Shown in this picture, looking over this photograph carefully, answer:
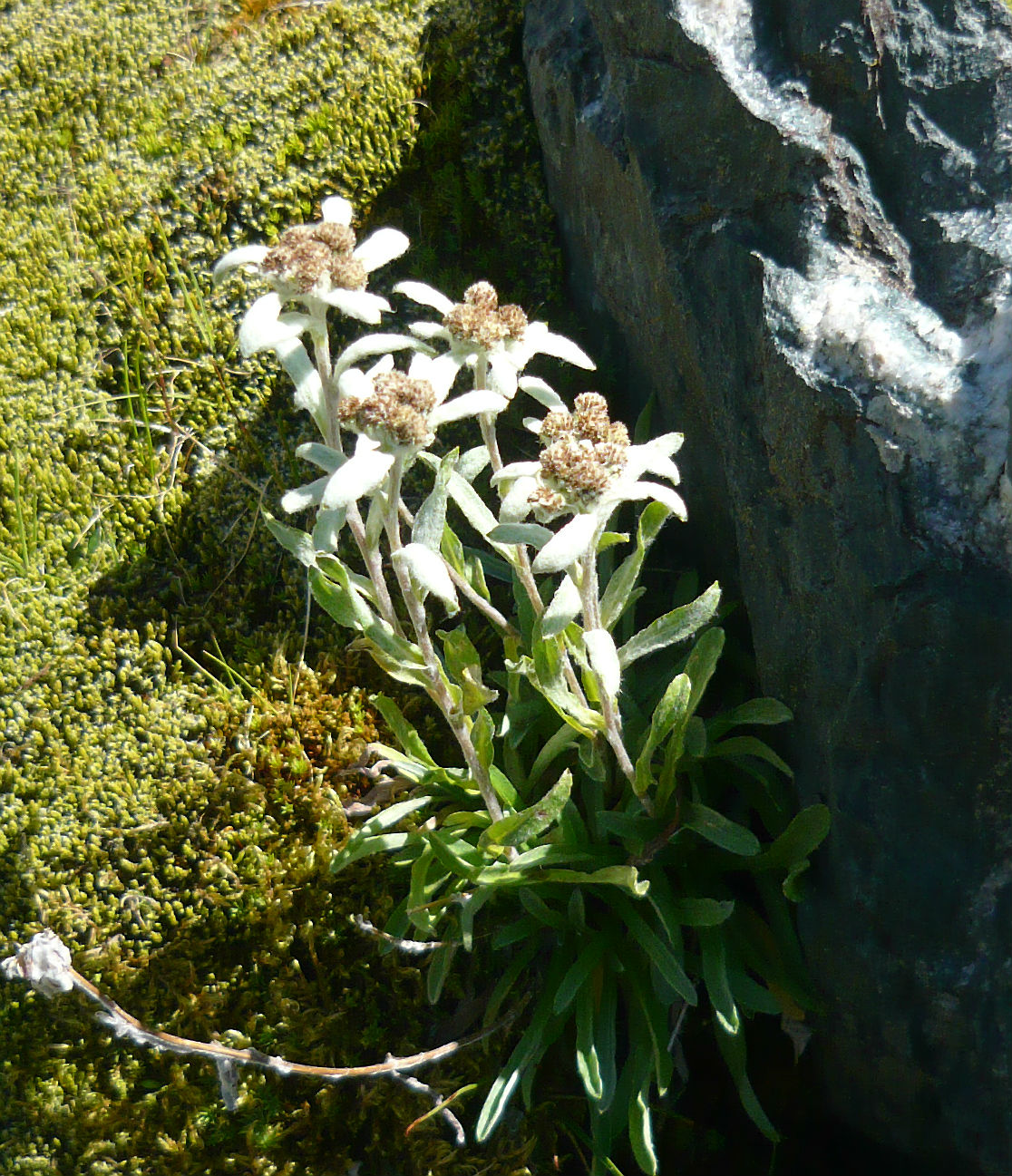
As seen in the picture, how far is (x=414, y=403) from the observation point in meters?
2.11

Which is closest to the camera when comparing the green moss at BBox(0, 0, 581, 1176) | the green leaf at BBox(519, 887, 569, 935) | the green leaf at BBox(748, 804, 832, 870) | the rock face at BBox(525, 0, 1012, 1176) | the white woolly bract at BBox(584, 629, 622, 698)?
the rock face at BBox(525, 0, 1012, 1176)

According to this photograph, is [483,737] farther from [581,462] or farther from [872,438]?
→ [872,438]

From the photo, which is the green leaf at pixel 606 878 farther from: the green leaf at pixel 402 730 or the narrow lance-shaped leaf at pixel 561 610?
the narrow lance-shaped leaf at pixel 561 610

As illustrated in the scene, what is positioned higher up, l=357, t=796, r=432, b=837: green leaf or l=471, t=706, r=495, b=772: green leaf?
l=471, t=706, r=495, b=772: green leaf

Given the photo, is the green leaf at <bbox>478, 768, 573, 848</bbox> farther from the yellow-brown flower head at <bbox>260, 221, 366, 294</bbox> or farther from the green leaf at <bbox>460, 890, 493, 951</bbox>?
the yellow-brown flower head at <bbox>260, 221, 366, 294</bbox>

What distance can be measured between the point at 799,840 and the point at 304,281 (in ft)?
5.85

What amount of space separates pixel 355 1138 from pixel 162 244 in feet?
9.81

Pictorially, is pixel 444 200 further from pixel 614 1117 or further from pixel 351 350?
pixel 614 1117

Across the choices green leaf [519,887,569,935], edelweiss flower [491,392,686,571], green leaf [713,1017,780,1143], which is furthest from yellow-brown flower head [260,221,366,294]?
green leaf [713,1017,780,1143]

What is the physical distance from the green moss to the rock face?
1046 mm

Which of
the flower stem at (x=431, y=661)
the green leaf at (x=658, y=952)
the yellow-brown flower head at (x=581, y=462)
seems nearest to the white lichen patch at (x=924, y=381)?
the yellow-brown flower head at (x=581, y=462)

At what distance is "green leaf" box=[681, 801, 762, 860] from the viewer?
98.9 inches

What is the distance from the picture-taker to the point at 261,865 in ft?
9.66

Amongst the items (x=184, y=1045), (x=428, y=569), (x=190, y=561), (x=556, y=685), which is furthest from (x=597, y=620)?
(x=190, y=561)
